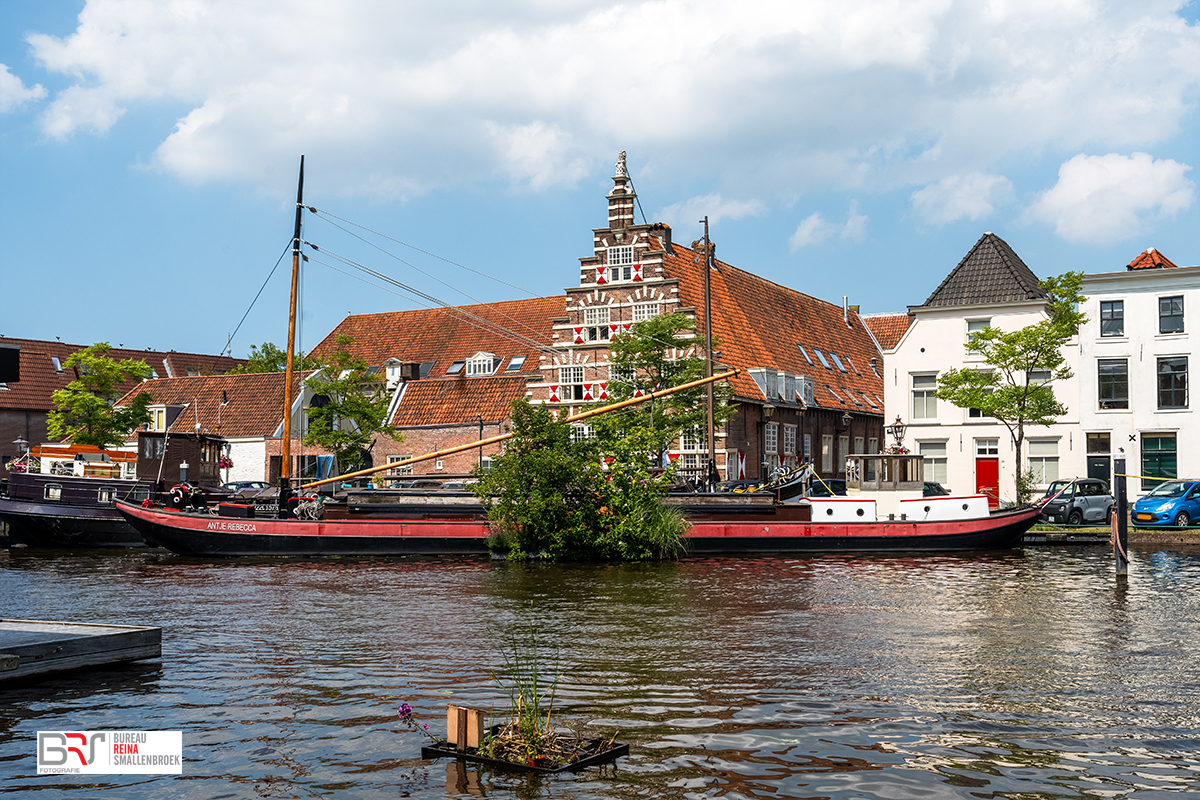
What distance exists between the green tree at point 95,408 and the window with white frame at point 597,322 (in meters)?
22.4

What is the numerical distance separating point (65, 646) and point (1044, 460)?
42.2 metres

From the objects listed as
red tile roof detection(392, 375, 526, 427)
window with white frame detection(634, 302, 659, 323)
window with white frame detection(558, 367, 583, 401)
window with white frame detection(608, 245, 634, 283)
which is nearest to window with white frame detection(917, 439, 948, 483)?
window with white frame detection(634, 302, 659, 323)

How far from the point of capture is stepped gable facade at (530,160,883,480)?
1895 inches

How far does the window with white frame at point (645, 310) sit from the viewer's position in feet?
157

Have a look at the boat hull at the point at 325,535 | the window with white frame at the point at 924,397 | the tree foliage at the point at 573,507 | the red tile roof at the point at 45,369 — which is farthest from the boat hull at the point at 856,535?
the red tile roof at the point at 45,369

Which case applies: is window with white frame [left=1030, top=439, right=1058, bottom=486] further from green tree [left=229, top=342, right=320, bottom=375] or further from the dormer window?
green tree [left=229, top=342, right=320, bottom=375]

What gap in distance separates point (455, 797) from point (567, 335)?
42.0 metres

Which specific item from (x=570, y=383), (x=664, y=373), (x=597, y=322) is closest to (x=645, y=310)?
(x=597, y=322)

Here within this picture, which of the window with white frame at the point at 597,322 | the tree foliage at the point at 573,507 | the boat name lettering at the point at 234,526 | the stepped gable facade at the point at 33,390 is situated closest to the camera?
the tree foliage at the point at 573,507

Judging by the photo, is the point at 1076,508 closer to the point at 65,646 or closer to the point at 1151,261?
the point at 1151,261

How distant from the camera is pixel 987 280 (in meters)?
50.0

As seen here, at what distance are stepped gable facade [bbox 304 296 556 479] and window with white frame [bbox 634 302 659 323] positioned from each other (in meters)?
4.33

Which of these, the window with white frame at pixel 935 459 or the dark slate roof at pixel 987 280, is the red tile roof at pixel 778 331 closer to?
the window with white frame at pixel 935 459

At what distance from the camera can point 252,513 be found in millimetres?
33938
